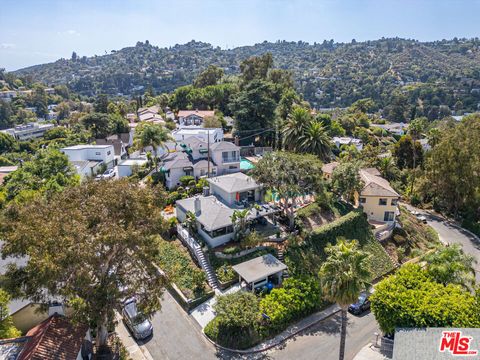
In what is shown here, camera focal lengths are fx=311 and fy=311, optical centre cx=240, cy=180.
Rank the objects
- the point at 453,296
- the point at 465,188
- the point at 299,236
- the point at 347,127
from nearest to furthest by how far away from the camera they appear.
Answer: the point at 453,296
the point at 299,236
the point at 465,188
the point at 347,127

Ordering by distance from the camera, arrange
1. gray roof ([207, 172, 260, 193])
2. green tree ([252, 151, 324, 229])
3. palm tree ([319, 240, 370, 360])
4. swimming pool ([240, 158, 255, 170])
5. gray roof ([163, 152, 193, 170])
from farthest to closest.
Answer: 1. swimming pool ([240, 158, 255, 170])
2. gray roof ([163, 152, 193, 170])
3. gray roof ([207, 172, 260, 193])
4. green tree ([252, 151, 324, 229])
5. palm tree ([319, 240, 370, 360])

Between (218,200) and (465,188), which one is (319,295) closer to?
(218,200)

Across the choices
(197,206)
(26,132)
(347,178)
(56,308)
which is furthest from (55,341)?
(26,132)

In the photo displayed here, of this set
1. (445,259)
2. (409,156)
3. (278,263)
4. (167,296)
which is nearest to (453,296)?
(445,259)

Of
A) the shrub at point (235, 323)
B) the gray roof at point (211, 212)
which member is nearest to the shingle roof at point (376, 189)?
the gray roof at point (211, 212)

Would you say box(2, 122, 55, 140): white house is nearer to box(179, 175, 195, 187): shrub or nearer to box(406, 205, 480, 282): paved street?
box(179, 175, 195, 187): shrub

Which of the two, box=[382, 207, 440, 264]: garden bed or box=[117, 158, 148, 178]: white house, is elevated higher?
box=[117, 158, 148, 178]: white house

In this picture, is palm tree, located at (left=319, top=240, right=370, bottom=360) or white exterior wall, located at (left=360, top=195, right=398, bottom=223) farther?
white exterior wall, located at (left=360, top=195, right=398, bottom=223)

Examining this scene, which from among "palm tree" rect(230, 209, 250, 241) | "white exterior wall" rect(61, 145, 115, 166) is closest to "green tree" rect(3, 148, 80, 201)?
"white exterior wall" rect(61, 145, 115, 166)
